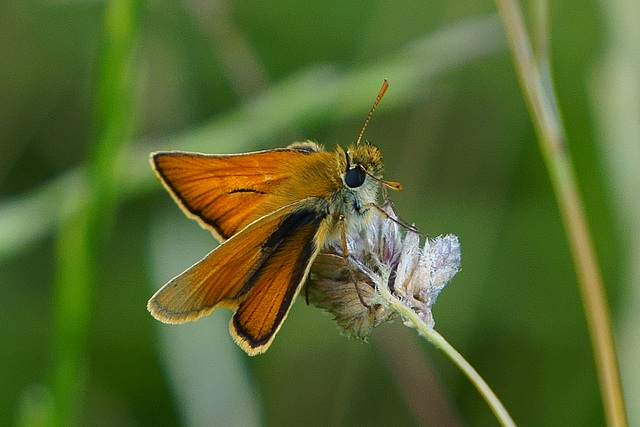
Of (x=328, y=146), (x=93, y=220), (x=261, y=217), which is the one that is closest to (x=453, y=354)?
(x=261, y=217)

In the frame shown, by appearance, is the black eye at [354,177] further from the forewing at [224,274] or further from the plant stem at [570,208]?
the plant stem at [570,208]

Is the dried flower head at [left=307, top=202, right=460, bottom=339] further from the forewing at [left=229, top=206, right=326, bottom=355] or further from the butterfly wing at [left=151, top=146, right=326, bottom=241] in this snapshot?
the butterfly wing at [left=151, top=146, right=326, bottom=241]

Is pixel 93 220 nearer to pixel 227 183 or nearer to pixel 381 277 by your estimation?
pixel 227 183

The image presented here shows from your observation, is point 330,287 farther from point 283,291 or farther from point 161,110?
point 161,110

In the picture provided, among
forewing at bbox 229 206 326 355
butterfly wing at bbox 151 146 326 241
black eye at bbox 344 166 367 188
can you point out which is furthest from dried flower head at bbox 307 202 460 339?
butterfly wing at bbox 151 146 326 241

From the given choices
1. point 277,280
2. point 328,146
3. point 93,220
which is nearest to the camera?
point 277,280

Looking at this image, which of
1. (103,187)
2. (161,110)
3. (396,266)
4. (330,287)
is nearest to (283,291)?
(330,287)
